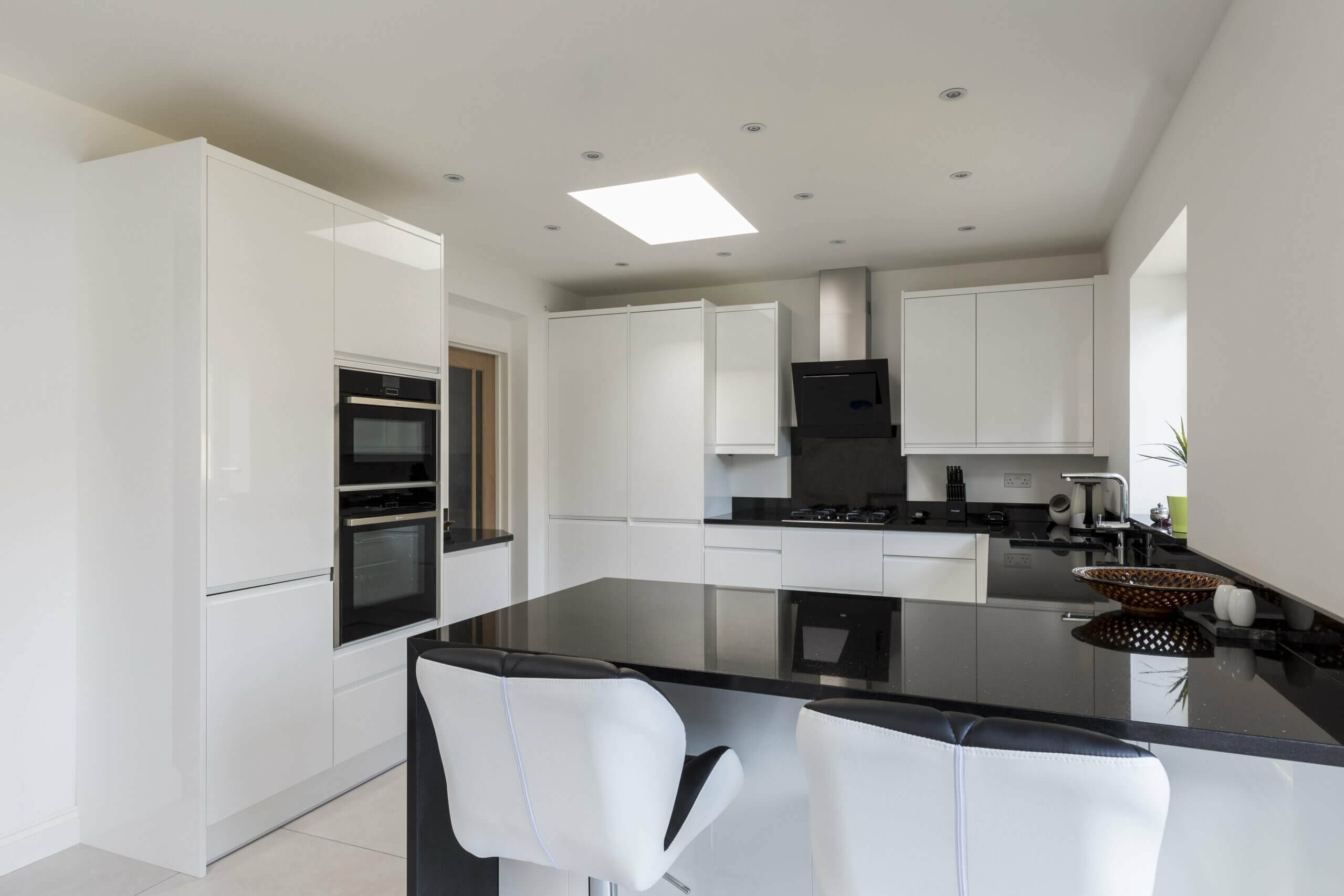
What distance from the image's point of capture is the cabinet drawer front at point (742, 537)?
15.3ft

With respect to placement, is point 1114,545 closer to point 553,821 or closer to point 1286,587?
point 1286,587

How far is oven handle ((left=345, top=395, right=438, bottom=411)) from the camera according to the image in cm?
293

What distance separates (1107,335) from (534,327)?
3.36m

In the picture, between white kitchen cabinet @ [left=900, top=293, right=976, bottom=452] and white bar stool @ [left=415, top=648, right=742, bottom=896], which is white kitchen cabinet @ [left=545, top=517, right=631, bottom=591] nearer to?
white kitchen cabinet @ [left=900, top=293, right=976, bottom=452]

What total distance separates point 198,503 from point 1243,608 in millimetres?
2793

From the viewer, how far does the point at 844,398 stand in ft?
15.8

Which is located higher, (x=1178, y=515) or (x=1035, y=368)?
(x=1035, y=368)

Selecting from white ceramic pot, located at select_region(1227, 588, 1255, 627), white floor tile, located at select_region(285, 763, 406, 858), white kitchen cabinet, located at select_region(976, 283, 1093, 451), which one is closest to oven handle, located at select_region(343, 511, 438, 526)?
white floor tile, located at select_region(285, 763, 406, 858)

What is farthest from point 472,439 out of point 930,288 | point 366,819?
point 930,288

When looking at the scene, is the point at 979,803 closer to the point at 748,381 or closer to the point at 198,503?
the point at 198,503

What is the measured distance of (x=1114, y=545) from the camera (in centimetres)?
348

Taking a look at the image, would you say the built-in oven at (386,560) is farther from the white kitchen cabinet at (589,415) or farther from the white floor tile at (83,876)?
the white kitchen cabinet at (589,415)

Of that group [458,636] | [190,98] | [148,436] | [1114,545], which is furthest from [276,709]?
[1114,545]

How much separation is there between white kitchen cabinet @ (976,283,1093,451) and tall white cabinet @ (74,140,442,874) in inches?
137
